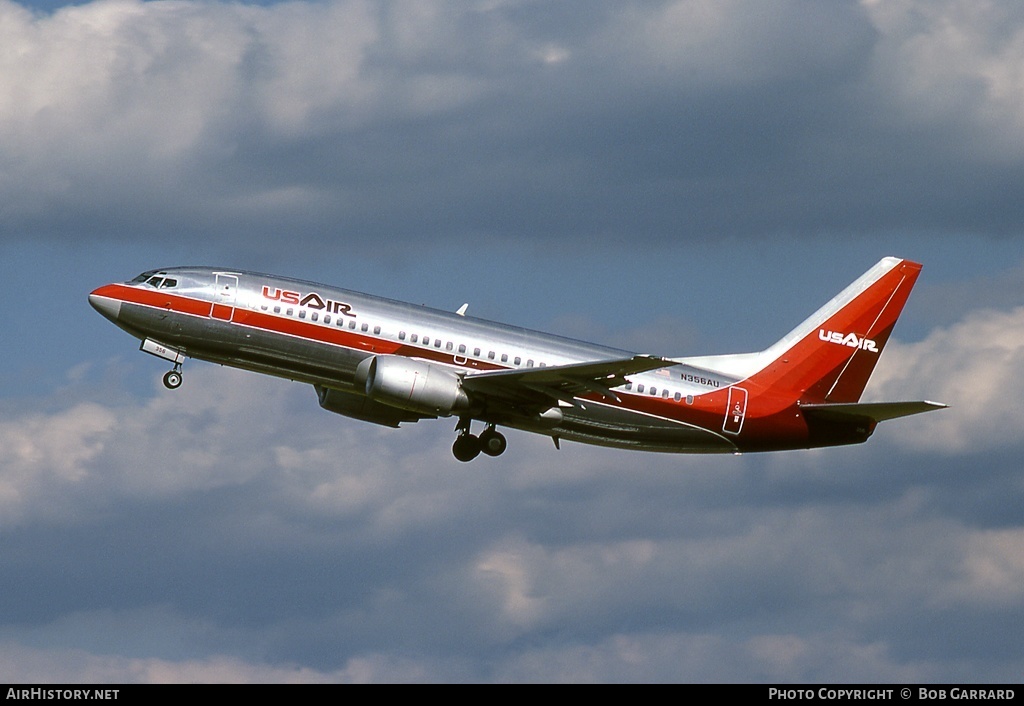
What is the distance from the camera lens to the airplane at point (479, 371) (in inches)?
2194

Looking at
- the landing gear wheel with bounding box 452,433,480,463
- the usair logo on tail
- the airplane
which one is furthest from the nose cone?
the usair logo on tail

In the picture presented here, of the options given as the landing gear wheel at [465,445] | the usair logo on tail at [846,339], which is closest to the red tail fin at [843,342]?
the usair logo on tail at [846,339]

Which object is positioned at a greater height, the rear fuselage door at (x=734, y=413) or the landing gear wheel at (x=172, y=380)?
the rear fuselage door at (x=734, y=413)

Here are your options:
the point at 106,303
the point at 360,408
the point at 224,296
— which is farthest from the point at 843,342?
the point at 106,303

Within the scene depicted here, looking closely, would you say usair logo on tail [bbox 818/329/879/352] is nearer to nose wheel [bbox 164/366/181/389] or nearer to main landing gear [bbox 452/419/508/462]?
main landing gear [bbox 452/419/508/462]

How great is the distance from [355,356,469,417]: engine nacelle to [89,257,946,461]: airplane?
48 millimetres

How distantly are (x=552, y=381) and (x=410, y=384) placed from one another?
5.00 m

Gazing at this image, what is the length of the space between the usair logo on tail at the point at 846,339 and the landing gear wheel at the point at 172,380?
2584 centimetres

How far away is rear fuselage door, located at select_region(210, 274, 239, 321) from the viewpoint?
55.7 metres

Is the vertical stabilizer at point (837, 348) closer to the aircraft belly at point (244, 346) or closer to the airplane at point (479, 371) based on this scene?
the airplane at point (479, 371)
